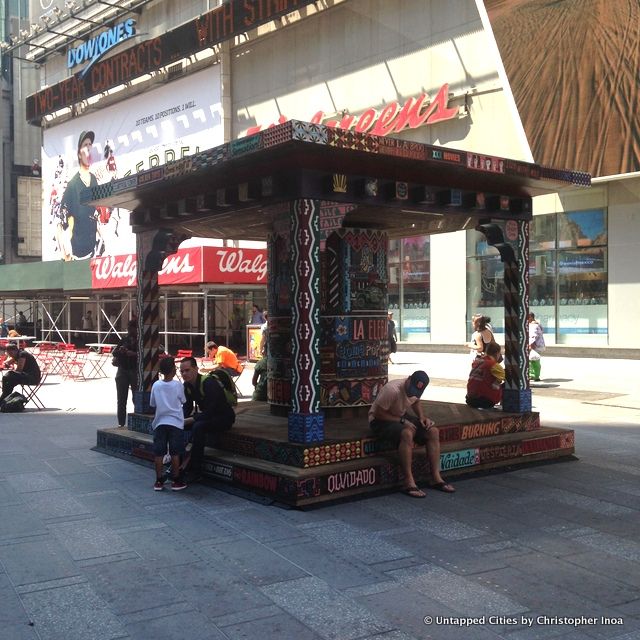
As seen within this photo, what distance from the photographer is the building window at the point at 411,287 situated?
28.4 m

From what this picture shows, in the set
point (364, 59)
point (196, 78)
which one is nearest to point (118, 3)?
point (196, 78)

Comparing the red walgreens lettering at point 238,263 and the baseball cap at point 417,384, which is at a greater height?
the red walgreens lettering at point 238,263

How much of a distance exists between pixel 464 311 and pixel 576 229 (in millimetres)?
4976

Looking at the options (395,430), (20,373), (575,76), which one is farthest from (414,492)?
(575,76)

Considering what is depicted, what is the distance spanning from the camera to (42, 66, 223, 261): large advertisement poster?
36938 mm

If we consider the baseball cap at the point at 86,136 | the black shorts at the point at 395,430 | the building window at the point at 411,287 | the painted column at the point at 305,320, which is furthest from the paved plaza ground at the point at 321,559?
the baseball cap at the point at 86,136

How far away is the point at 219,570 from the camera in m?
5.30

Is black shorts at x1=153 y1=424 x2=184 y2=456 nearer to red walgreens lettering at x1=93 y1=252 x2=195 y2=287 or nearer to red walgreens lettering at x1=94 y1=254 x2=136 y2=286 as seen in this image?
red walgreens lettering at x1=93 y1=252 x2=195 y2=287

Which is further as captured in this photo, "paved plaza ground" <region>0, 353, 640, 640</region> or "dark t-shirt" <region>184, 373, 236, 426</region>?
"dark t-shirt" <region>184, 373, 236, 426</region>

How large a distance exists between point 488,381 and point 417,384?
2626 mm

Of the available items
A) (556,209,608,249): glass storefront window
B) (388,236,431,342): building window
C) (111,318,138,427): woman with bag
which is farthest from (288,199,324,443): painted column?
(388,236,431,342): building window

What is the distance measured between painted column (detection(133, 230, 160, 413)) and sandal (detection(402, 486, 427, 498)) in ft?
13.5

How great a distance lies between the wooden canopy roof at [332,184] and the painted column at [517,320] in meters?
0.31

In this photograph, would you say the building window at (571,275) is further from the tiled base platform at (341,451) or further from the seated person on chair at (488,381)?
the tiled base platform at (341,451)
